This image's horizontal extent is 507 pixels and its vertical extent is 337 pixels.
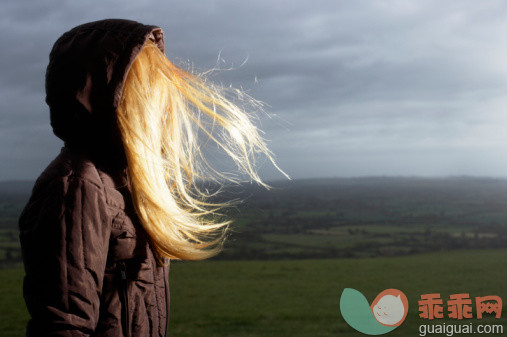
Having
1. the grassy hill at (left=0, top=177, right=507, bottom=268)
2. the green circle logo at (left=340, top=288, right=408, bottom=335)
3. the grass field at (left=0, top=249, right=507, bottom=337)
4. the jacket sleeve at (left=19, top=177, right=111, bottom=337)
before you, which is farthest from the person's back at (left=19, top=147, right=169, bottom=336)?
Answer: the grassy hill at (left=0, top=177, right=507, bottom=268)

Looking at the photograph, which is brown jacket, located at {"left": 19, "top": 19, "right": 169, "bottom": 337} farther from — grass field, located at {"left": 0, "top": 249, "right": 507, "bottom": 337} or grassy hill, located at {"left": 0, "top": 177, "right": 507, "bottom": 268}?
grassy hill, located at {"left": 0, "top": 177, "right": 507, "bottom": 268}

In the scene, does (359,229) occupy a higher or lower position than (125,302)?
lower

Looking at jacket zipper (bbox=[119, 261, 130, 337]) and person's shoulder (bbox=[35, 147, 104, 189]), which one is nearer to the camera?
person's shoulder (bbox=[35, 147, 104, 189])

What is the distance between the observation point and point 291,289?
21094 mm

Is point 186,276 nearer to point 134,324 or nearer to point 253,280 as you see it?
point 253,280

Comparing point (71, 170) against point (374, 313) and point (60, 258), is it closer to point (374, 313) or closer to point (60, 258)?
point (60, 258)

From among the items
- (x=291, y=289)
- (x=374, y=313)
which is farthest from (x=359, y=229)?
(x=374, y=313)

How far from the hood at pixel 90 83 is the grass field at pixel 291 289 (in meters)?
11.8

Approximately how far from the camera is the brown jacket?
147 cm

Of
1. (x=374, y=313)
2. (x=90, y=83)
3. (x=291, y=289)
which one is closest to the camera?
(x=90, y=83)

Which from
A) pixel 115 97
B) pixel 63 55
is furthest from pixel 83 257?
pixel 63 55

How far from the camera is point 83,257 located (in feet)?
4.96

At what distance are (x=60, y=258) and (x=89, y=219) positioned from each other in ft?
0.49

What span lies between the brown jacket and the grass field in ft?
38.0
